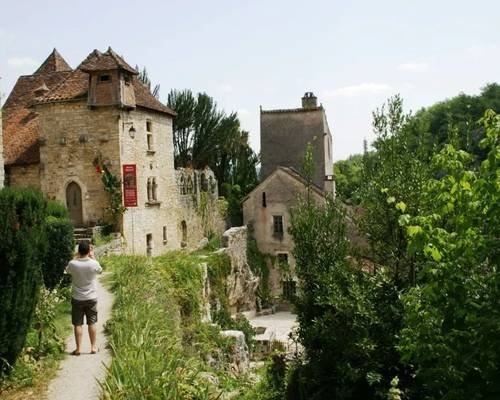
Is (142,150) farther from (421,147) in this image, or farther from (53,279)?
(421,147)

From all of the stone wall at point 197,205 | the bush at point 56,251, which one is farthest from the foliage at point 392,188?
the stone wall at point 197,205

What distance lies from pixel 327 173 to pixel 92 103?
1597 centimetres

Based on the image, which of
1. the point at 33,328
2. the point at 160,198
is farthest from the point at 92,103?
the point at 33,328

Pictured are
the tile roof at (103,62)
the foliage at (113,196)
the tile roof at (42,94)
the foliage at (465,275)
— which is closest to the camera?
the foliage at (465,275)

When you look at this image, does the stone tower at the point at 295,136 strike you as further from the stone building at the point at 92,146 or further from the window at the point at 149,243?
the window at the point at 149,243

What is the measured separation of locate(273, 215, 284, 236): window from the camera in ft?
94.7

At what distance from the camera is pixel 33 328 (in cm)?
980

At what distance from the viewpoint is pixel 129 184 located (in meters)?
22.6

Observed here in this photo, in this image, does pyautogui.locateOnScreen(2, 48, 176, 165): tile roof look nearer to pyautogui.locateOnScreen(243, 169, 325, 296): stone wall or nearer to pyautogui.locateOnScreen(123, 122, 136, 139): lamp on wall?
pyautogui.locateOnScreen(123, 122, 136, 139): lamp on wall

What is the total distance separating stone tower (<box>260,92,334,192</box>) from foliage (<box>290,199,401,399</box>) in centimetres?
2221

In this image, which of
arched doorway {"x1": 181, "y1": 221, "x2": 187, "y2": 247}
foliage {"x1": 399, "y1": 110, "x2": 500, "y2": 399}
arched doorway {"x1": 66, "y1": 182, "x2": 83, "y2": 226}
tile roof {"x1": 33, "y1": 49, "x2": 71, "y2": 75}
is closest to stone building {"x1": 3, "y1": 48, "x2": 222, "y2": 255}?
arched doorway {"x1": 66, "y1": 182, "x2": 83, "y2": 226}

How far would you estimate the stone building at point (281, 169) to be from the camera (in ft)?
94.3

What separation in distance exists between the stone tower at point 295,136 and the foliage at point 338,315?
22.2 metres

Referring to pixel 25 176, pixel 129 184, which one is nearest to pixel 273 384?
pixel 129 184
